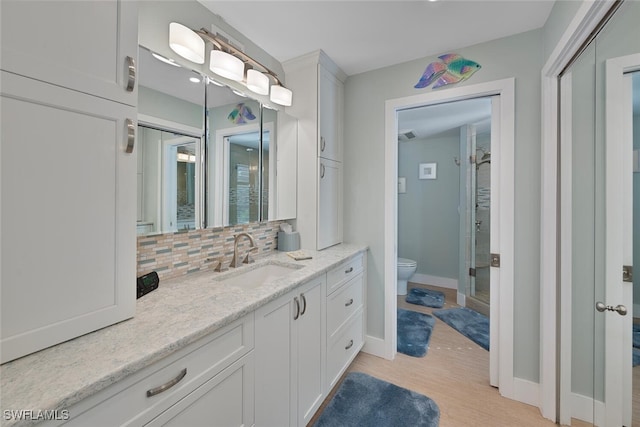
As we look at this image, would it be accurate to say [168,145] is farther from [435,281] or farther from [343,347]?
[435,281]

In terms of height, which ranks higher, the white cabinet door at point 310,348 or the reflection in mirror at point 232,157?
the reflection in mirror at point 232,157

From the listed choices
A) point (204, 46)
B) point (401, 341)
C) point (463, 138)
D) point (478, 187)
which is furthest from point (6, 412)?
point (463, 138)

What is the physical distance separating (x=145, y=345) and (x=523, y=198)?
7.17 feet

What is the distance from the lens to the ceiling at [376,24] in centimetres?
151

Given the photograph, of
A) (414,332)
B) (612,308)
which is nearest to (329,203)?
(414,332)

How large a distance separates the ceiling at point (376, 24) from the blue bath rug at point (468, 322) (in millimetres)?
2557

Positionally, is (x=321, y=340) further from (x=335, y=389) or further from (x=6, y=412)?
(x=6, y=412)

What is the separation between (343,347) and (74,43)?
2068 mm

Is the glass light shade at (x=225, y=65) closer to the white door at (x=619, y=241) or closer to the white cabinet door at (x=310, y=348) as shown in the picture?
the white cabinet door at (x=310, y=348)

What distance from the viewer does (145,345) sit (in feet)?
2.43

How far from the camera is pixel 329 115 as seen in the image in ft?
7.15

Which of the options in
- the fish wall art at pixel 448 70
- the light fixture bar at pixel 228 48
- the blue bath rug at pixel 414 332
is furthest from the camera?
the blue bath rug at pixel 414 332

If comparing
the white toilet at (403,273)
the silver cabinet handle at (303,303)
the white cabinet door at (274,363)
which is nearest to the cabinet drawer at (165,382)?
the white cabinet door at (274,363)

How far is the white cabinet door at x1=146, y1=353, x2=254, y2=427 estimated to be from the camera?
81 cm
